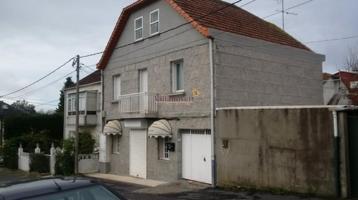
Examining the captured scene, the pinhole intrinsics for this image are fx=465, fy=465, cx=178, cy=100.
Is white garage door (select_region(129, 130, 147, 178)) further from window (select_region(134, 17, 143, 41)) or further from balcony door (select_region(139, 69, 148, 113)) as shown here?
window (select_region(134, 17, 143, 41))

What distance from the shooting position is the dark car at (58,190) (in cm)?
541

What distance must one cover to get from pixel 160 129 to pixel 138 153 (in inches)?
128

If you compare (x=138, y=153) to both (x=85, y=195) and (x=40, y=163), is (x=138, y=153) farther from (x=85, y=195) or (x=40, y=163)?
(x=85, y=195)

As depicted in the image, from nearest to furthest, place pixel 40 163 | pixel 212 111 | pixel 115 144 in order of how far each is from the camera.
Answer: pixel 212 111 < pixel 115 144 < pixel 40 163

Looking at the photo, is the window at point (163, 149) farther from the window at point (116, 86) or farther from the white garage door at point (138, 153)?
the window at point (116, 86)

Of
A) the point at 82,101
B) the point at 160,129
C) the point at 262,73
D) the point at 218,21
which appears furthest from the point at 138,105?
the point at 82,101

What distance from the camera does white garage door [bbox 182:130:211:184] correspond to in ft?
59.4

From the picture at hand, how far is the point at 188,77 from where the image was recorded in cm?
1922

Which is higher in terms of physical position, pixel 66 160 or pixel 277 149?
pixel 277 149

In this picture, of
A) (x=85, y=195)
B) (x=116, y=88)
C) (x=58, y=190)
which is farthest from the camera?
(x=116, y=88)

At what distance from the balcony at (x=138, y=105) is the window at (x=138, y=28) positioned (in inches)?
118

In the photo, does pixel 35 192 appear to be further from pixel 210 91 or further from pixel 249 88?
pixel 249 88

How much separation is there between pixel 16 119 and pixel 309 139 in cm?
3063

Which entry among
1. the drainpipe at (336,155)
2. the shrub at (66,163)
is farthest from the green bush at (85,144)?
the drainpipe at (336,155)
